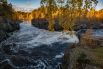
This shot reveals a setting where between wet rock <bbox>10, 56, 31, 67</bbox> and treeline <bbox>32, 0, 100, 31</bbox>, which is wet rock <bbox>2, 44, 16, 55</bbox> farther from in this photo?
treeline <bbox>32, 0, 100, 31</bbox>

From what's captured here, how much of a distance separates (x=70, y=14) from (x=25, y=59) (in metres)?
15.0

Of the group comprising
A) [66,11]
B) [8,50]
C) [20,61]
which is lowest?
[8,50]

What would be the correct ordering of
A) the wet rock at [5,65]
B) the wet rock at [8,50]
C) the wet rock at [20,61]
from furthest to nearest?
the wet rock at [8,50] < the wet rock at [20,61] < the wet rock at [5,65]

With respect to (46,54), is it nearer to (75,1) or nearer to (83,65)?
(83,65)

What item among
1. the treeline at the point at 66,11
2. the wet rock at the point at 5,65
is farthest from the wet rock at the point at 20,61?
the treeline at the point at 66,11

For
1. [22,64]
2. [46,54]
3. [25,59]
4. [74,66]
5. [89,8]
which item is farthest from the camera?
[46,54]

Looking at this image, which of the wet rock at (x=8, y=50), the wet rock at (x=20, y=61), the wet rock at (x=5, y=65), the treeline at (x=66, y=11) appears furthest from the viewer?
the wet rock at (x=8, y=50)

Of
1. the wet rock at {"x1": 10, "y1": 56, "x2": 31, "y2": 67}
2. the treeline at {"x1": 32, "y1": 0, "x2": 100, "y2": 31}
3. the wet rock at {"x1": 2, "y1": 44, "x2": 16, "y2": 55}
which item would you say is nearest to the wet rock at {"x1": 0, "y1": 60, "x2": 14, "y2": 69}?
the wet rock at {"x1": 10, "y1": 56, "x2": 31, "y2": 67}

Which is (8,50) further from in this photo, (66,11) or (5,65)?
(66,11)

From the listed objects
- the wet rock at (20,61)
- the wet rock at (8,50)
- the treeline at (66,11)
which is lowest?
the wet rock at (8,50)

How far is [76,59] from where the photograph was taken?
14.1 metres

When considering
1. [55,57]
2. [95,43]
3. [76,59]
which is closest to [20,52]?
[55,57]

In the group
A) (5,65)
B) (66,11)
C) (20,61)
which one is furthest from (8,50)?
(66,11)

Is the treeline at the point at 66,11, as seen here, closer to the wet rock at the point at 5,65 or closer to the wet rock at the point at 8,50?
the wet rock at the point at 5,65
